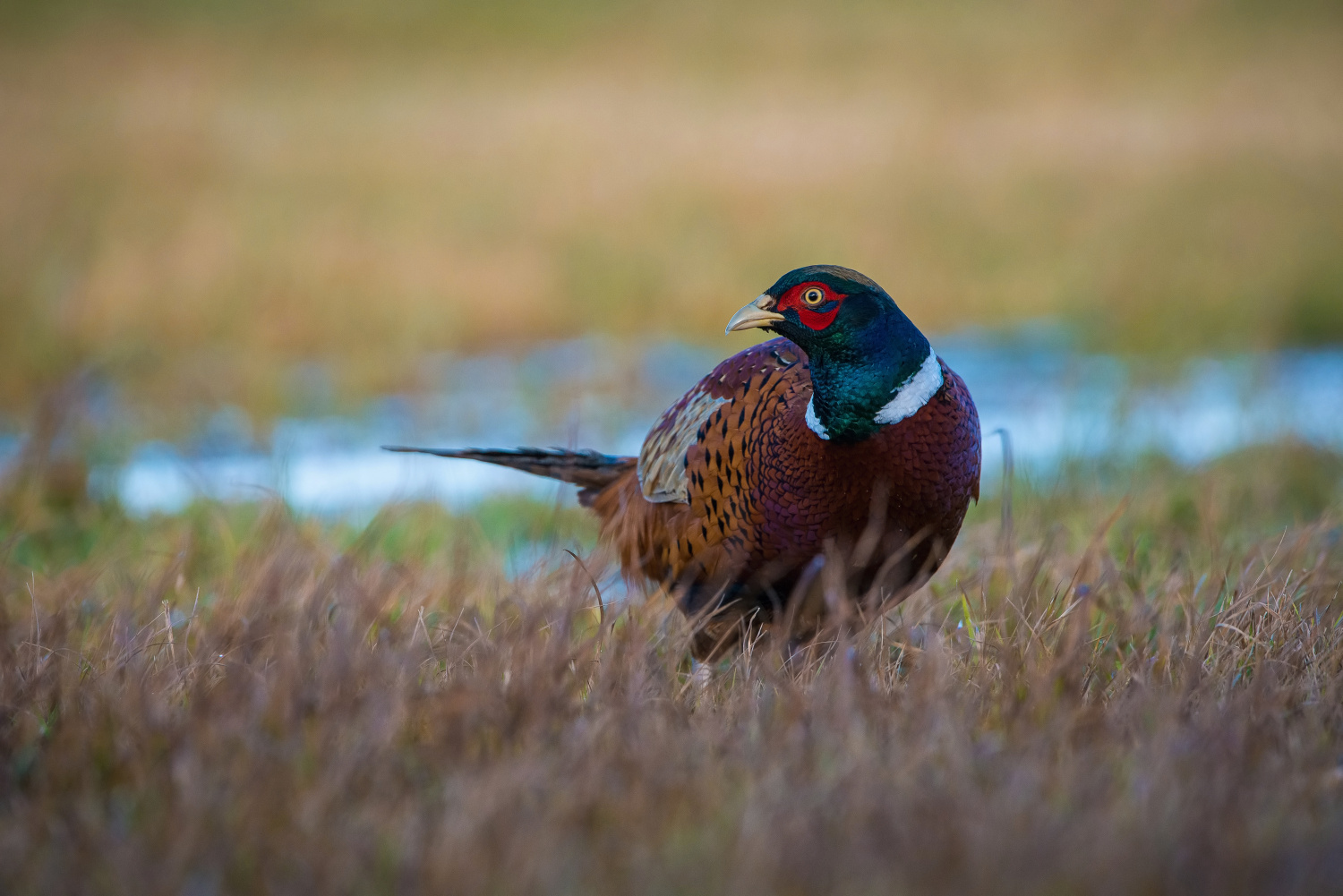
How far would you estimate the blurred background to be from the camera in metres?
6.11

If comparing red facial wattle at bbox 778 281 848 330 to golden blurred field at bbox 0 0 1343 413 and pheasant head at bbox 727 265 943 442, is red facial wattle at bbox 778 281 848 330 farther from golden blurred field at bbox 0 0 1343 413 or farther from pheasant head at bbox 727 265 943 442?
golden blurred field at bbox 0 0 1343 413

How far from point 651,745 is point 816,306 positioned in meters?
1.03

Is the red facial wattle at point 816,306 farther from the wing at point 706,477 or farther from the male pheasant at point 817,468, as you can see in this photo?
the wing at point 706,477

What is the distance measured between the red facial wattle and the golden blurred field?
3639 millimetres

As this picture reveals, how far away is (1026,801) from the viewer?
5.49 feet

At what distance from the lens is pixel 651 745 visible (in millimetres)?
1863

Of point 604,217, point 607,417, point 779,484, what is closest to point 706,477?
point 779,484

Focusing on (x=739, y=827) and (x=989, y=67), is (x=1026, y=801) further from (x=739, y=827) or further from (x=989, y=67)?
(x=989, y=67)

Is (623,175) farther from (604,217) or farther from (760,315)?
(760,315)

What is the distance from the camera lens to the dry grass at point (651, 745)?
155cm

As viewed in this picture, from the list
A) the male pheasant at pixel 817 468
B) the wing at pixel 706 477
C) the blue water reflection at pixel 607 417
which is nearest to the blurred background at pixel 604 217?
the blue water reflection at pixel 607 417

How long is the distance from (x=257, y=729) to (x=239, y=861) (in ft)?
0.96

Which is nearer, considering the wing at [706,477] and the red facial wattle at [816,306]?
the red facial wattle at [816,306]

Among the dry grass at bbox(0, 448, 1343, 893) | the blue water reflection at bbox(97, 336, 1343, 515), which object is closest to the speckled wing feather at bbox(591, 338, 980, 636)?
the dry grass at bbox(0, 448, 1343, 893)
